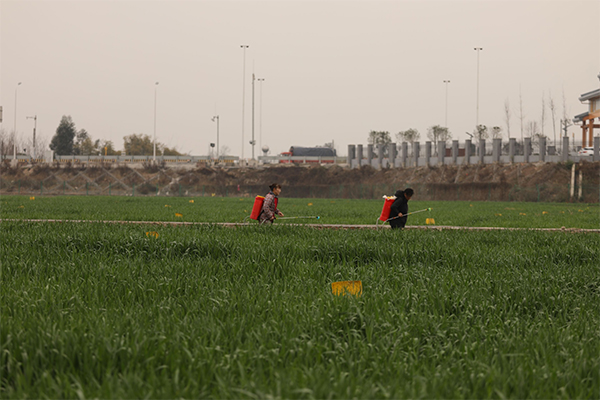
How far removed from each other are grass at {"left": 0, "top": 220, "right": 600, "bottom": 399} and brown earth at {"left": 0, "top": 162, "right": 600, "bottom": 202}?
52.5 metres

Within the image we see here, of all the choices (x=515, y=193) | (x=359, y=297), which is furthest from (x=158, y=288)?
(x=515, y=193)

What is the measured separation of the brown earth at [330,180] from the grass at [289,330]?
52532mm

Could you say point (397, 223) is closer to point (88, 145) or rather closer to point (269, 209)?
point (269, 209)

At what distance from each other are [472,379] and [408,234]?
25.3ft

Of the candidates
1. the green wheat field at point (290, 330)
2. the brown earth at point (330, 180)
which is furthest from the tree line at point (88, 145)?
the green wheat field at point (290, 330)

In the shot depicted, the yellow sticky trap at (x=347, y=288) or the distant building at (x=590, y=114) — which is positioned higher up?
the distant building at (x=590, y=114)

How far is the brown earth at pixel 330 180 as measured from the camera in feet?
194

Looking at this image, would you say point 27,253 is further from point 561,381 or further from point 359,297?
point 561,381

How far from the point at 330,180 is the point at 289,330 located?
3030 inches

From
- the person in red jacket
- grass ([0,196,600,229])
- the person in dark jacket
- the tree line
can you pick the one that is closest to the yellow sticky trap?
the person in dark jacket

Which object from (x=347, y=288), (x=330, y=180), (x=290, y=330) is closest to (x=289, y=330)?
(x=290, y=330)

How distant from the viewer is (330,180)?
3164 inches

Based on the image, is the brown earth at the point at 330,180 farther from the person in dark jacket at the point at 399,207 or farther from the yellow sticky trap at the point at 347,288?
the yellow sticky trap at the point at 347,288

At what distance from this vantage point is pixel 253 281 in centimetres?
571
